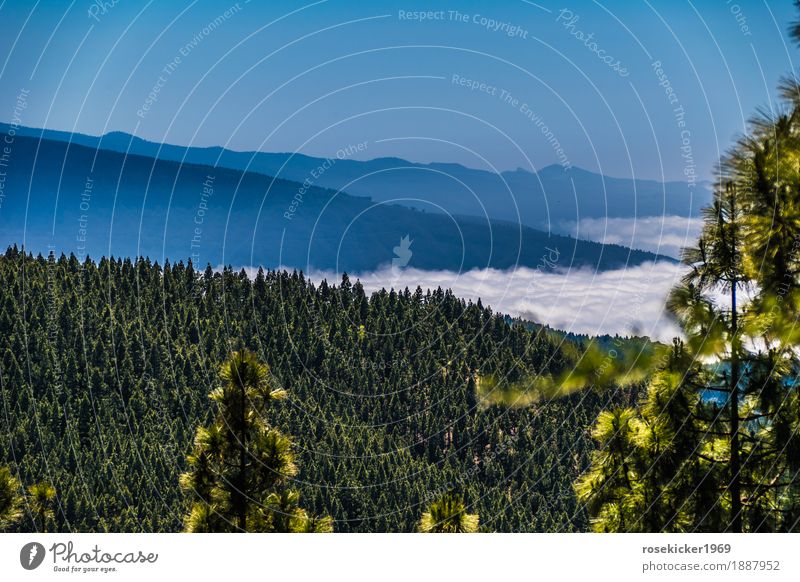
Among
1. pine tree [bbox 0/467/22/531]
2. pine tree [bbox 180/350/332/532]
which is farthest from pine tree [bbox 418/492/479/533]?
pine tree [bbox 0/467/22/531]

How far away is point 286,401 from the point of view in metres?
164

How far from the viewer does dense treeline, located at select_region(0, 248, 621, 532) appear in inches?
5468

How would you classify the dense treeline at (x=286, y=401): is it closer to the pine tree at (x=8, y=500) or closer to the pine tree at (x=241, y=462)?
the pine tree at (x=8, y=500)

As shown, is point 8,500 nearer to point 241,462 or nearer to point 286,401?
point 241,462

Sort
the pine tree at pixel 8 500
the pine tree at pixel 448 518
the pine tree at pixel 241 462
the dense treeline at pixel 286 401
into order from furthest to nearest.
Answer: the dense treeline at pixel 286 401 → the pine tree at pixel 8 500 → the pine tree at pixel 448 518 → the pine tree at pixel 241 462

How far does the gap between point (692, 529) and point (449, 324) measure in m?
177

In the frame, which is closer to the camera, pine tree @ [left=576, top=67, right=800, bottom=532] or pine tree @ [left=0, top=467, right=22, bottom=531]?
pine tree @ [left=576, top=67, right=800, bottom=532]

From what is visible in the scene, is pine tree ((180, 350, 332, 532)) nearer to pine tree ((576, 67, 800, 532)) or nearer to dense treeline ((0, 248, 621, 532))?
pine tree ((576, 67, 800, 532))

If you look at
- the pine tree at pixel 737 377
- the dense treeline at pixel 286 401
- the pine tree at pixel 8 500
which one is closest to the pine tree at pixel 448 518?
the pine tree at pixel 737 377

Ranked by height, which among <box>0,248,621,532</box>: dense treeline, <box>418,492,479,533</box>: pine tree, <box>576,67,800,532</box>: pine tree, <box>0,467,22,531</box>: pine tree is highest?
<box>576,67,800,532</box>: pine tree

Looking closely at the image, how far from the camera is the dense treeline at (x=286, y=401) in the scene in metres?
→ 139

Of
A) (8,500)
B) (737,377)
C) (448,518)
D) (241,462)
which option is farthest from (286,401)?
(737,377)
